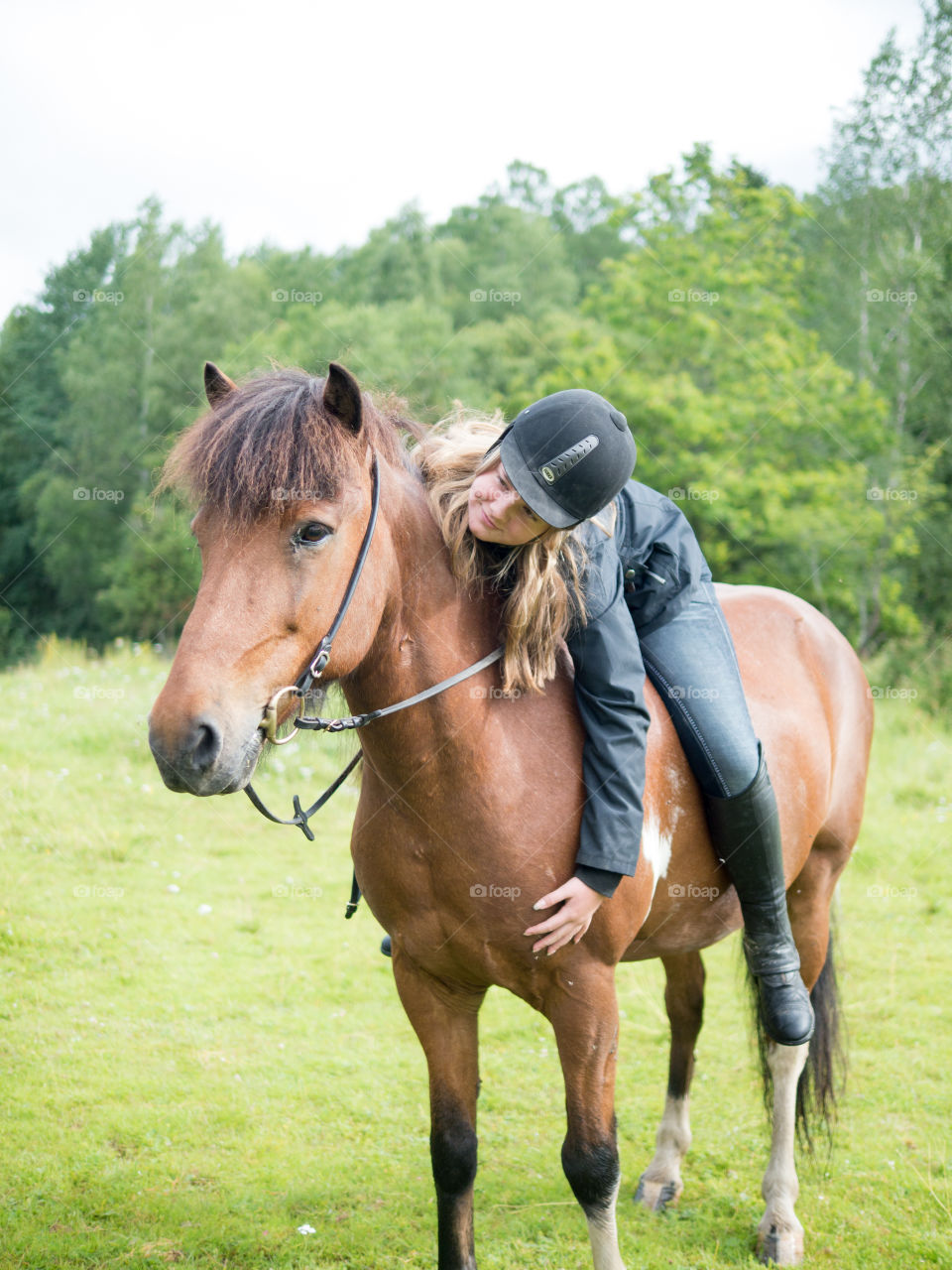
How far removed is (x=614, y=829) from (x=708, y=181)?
24.2 meters

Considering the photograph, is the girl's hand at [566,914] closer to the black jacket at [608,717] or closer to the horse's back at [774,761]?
the black jacket at [608,717]

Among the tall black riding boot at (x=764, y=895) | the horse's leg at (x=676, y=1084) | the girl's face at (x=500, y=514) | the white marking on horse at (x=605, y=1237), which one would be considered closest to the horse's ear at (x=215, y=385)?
the girl's face at (x=500, y=514)

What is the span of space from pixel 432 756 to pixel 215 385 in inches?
45.0

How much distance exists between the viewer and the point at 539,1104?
466cm


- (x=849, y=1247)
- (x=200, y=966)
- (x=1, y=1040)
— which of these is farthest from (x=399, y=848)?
(x=200, y=966)

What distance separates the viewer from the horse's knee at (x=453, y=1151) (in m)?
2.91

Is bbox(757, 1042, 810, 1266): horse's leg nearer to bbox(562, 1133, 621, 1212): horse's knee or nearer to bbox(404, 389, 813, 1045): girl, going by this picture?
bbox(404, 389, 813, 1045): girl

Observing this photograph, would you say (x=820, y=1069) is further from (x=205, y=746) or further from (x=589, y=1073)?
(x=205, y=746)

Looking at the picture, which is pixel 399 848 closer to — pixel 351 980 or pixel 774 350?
pixel 351 980

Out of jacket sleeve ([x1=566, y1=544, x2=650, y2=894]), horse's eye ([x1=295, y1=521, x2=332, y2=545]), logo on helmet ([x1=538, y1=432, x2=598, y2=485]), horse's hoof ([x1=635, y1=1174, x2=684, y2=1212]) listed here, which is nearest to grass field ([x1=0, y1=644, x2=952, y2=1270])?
horse's hoof ([x1=635, y1=1174, x2=684, y2=1212])

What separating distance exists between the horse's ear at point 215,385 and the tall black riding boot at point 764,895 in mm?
1947

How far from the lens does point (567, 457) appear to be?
7.66ft

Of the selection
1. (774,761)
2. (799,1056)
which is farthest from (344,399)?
(799,1056)

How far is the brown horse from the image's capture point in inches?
79.9
